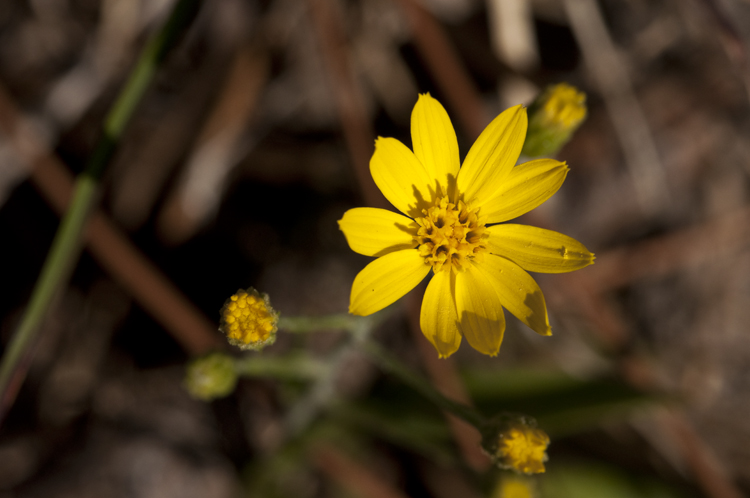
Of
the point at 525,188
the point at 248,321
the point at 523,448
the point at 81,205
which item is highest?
the point at 81,205

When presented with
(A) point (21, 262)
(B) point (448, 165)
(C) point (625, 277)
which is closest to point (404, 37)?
(B) point (448, 165)

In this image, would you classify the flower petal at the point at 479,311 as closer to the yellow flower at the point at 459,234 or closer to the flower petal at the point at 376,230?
the yellow flower at the point at 459,234

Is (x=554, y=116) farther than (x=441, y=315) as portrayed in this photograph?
Yes

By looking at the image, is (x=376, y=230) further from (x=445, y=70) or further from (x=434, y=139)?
(x=445, y=70)

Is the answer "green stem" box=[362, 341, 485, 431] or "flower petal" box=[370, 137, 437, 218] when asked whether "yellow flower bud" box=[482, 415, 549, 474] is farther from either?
"flower petal" box=[370, 137, 437, 218]

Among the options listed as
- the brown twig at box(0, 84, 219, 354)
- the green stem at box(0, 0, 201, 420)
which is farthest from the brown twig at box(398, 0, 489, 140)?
the brown twig at box(0, 84, 219, 354)


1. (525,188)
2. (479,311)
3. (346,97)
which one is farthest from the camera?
(346,97)

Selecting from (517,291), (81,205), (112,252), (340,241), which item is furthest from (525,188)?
(112,252)
